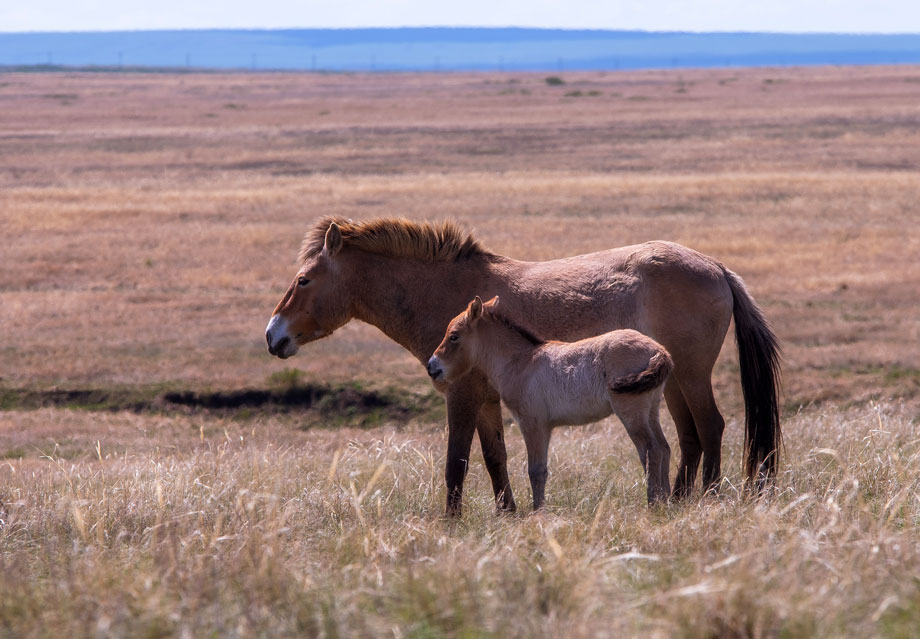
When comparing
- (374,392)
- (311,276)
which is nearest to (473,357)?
(311,276)

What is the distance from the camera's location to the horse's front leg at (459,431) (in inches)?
258

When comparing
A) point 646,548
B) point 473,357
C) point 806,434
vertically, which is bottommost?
point 806,434

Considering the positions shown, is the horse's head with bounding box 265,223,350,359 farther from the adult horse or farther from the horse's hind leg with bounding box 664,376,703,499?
the horse's hind leg with bounding box 664,376,703,499

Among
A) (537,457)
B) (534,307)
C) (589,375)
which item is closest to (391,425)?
(534,307)

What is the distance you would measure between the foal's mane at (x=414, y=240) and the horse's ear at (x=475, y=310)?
2.88ft

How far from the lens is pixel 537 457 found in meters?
6.04

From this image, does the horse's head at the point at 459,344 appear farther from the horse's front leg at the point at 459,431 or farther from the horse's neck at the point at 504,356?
the horse's front leg at the point at 459,431

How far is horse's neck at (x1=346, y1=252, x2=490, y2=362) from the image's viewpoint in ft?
23.4

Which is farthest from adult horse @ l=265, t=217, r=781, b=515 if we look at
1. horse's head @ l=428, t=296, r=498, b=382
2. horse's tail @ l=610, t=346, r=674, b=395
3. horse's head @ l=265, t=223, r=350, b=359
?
horse's tail @ l=610, t=346, r=674, b=395

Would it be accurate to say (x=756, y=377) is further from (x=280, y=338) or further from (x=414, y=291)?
(x=280, y=338)

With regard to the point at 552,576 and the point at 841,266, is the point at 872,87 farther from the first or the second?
the point at 552,576

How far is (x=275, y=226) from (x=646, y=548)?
18379mm

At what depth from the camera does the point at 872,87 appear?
258 ft

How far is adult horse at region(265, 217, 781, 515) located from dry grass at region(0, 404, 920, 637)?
0.43 meters
